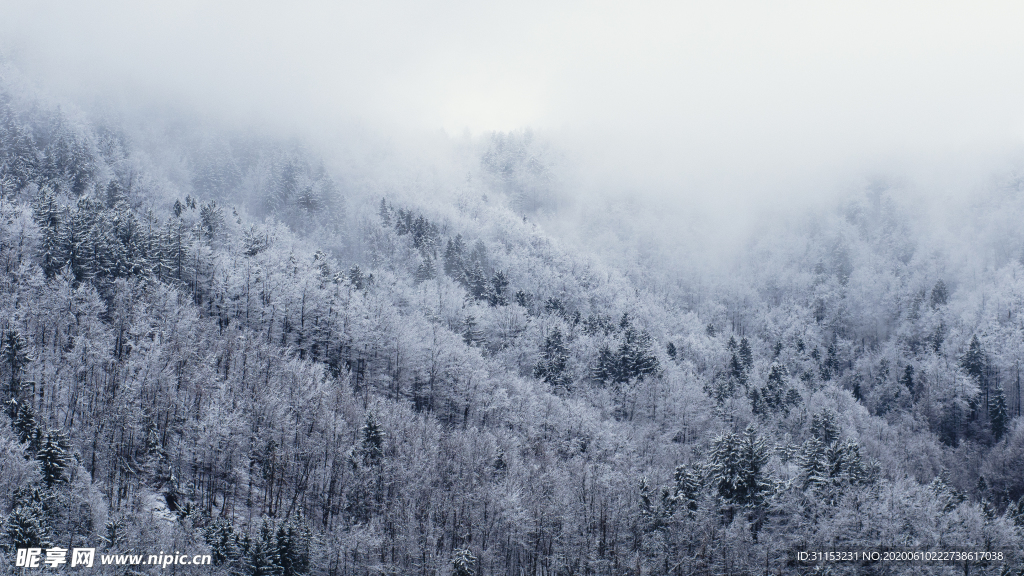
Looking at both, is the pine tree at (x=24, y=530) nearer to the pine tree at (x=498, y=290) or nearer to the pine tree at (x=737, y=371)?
the pine tree at (x=498, y=290)

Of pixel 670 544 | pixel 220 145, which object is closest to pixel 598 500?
pixel 670 544

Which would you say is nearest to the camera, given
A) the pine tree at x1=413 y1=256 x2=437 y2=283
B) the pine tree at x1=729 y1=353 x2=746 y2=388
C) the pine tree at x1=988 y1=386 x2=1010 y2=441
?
the pine tree at x1=988 y1=386 x2=1010 y2=441

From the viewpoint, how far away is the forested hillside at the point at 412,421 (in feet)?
156

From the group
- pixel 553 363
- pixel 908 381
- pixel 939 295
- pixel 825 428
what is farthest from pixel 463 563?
pixel 939 295

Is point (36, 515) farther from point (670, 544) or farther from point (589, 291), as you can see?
point (589, 291)

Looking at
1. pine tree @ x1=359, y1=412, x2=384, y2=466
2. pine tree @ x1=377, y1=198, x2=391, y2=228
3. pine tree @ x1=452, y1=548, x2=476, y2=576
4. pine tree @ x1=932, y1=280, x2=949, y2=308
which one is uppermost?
pine tree @ x1=377, y1=198, x2=391, y2=228

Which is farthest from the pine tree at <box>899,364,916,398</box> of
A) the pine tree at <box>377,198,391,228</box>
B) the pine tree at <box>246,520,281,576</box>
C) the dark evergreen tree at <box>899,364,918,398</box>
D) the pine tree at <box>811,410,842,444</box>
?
the pine tree at <box>246,520,281,576</box>

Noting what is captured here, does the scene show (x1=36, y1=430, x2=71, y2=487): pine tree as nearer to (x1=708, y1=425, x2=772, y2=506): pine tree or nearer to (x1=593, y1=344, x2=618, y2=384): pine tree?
(x1=708, y1=425, x2=772, y2=506): pine tree

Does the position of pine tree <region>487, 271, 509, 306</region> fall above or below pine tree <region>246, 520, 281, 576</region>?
above

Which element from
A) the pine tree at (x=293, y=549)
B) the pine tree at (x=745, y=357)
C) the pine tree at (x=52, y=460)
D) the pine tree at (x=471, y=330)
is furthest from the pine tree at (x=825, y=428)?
the pine tree at (x=52, y=460)


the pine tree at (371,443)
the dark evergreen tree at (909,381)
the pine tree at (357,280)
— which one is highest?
the pine tree at (357,280)

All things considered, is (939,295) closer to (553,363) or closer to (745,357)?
(745,357)

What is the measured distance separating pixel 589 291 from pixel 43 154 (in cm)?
12585

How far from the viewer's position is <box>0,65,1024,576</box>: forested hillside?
47625 millimetres
